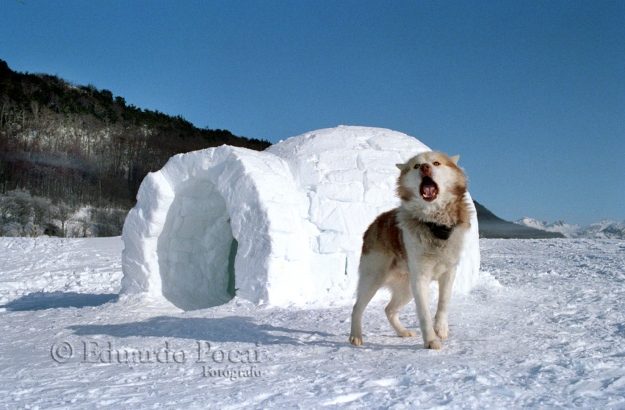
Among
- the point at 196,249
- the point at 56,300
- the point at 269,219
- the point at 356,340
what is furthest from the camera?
the point at 56,300

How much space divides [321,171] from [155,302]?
99.6 inches

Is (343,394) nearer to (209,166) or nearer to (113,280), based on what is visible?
(209,166)

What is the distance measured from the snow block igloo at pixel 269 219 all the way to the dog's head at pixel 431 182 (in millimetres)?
2285

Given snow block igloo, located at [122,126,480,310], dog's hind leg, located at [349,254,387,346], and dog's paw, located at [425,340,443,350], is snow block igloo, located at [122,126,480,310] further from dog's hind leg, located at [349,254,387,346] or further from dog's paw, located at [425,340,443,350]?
dog's paw, located at [425,340,443,350]

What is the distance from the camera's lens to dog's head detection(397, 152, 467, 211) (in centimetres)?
321

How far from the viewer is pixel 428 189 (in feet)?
10.5

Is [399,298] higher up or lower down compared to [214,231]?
lower down

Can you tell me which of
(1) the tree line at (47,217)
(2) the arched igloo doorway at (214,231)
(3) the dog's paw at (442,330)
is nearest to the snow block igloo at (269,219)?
(2) the arched igloo doorway at (214,231)

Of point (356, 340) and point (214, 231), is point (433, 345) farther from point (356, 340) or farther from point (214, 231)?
point (214, 231)

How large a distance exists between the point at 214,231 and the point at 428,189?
4290mm

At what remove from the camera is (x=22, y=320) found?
5.09m

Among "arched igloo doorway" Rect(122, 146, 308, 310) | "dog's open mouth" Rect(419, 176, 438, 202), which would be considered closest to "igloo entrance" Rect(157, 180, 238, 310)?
"arched igloo doorway" Rect(122, 146, 308, 310)

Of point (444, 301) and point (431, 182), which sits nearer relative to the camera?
point (431, 182)

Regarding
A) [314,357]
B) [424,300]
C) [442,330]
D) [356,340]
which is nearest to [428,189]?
[424,300]
